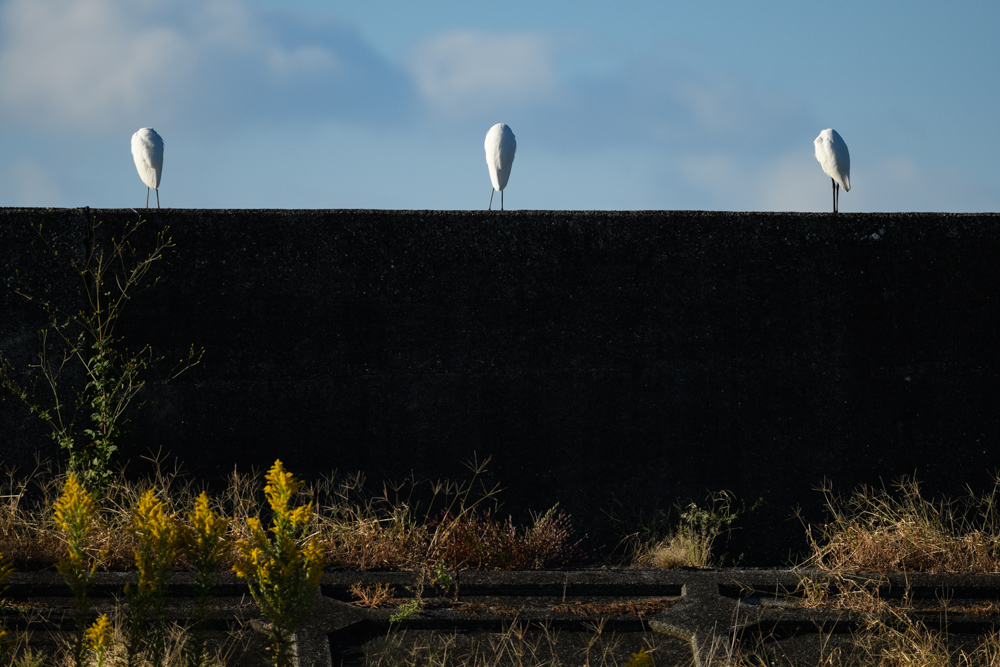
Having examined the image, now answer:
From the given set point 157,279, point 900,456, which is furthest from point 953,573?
point 157,279

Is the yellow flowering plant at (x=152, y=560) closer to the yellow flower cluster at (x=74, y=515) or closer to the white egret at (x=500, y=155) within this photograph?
the yellow flower cluster at (x=74, y=515)

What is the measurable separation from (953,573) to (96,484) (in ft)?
12.9

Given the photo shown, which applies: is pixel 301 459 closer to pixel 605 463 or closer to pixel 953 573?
pixel 605 463

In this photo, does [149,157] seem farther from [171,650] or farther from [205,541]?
[205,541]

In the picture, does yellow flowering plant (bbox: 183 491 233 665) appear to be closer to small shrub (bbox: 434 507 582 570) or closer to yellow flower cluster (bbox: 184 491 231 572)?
yellow flower cluster (bbox: 184 491 231 572)

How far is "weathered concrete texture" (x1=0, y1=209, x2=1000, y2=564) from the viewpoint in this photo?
442cm

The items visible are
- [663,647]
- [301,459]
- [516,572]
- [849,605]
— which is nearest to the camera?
[663,647]

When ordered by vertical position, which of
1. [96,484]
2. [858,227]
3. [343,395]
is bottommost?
[96,484]

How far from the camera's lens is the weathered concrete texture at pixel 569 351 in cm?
442

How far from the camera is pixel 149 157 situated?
6527 mm

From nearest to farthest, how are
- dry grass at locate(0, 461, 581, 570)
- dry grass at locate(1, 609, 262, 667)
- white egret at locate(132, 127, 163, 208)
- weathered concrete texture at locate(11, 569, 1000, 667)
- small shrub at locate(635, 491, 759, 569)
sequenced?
dry grass at locate(1, 609, 262, 667), weathered concrete texture at locate(11, 569, 1000, 667), dry grass at locate(0, 461, 581, 570), small shrub at locate(635, 491, 759, 569), white egret at locate(132, 127, 163, 208)

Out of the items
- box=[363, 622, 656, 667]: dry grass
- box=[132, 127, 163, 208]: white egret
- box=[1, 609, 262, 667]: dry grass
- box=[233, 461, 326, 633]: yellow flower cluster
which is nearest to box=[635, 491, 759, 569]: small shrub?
box=[363, 622, 656, 667]: dry grass

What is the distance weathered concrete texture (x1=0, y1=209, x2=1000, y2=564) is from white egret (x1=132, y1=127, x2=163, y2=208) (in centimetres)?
222

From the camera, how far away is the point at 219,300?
444 cm
